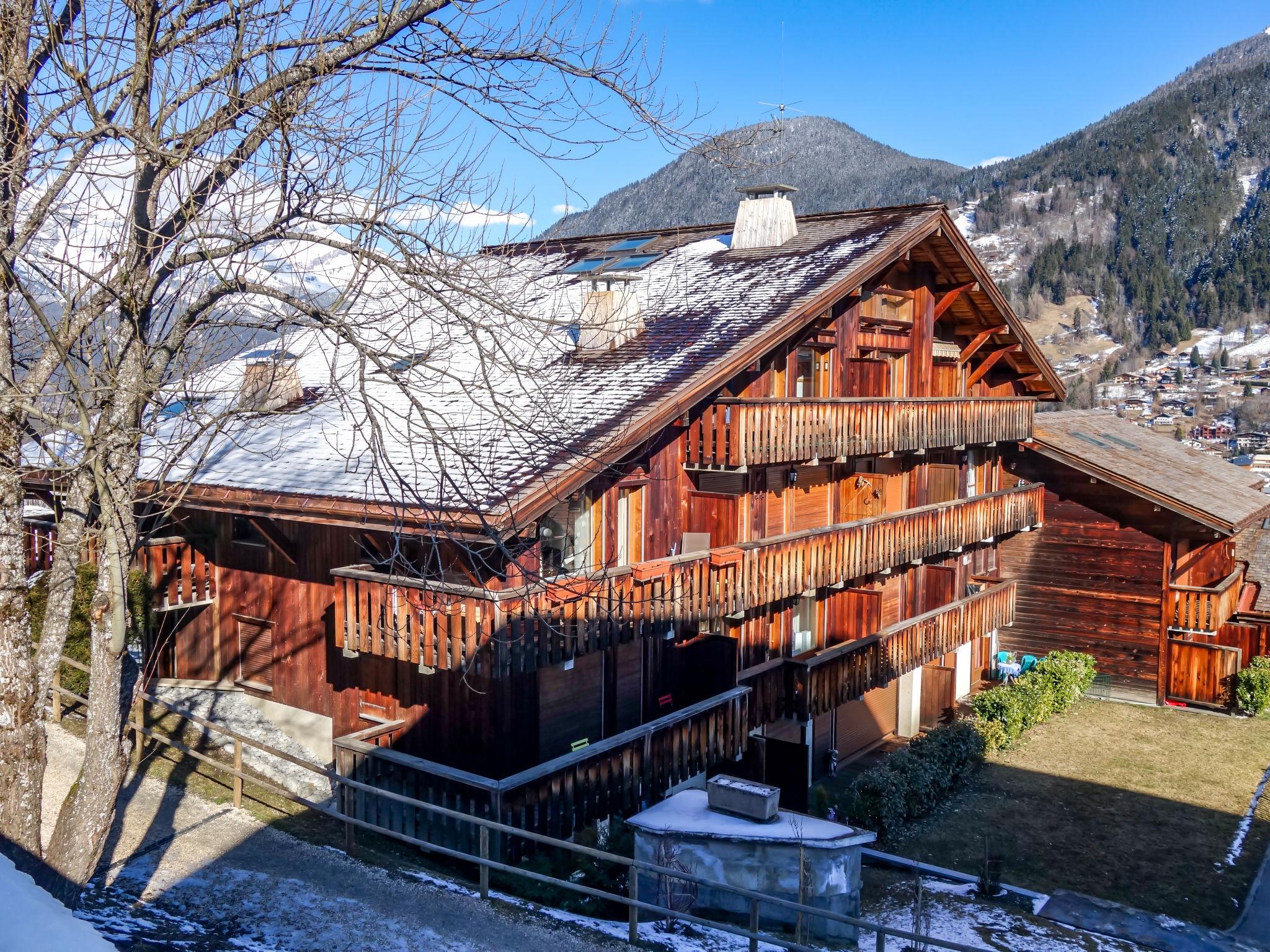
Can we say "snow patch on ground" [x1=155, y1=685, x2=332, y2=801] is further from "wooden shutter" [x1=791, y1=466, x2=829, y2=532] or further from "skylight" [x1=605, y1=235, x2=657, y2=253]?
"skylight" [x1=605, y1=235, x2=657, y2=253]

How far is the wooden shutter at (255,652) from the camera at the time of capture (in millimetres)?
16156

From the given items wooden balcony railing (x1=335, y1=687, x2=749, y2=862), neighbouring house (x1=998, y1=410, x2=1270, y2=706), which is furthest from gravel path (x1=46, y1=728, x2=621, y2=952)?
neighbouring house (x1=998, y1=410, x2=1270, y2=706)

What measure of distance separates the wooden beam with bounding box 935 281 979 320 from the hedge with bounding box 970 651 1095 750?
8.06 meters

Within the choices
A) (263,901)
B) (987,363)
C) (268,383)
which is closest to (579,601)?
(263,901)

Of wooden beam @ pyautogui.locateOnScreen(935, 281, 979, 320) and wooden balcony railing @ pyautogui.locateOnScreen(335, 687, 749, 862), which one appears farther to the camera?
wooden beam @ pyautogui.locateOnScreen(935, 281, 979, 320)

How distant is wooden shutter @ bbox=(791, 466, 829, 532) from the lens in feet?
60.4

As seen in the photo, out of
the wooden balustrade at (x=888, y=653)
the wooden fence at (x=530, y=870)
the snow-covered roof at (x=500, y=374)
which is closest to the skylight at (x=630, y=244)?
the snow-covered roof at (x=500, y=374)

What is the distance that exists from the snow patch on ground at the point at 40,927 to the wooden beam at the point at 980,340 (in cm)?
2310

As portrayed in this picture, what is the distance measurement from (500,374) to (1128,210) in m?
190

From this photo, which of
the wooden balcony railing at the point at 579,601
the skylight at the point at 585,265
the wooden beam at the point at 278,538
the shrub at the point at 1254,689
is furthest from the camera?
the shrub at the point at 1254,689

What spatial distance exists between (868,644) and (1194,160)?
20447cm

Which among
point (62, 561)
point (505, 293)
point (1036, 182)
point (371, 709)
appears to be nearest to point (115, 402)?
point (62, 561)

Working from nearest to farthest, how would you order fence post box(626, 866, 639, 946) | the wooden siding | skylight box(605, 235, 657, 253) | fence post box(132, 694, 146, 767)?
fence post box(626, 866, 639, 946), fence post box(132, 694, 146, 767), skylight box(605, 235, 657, 253), the wooden siding

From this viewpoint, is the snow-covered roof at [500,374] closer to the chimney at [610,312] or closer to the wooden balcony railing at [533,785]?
the chimney at [610,312]
